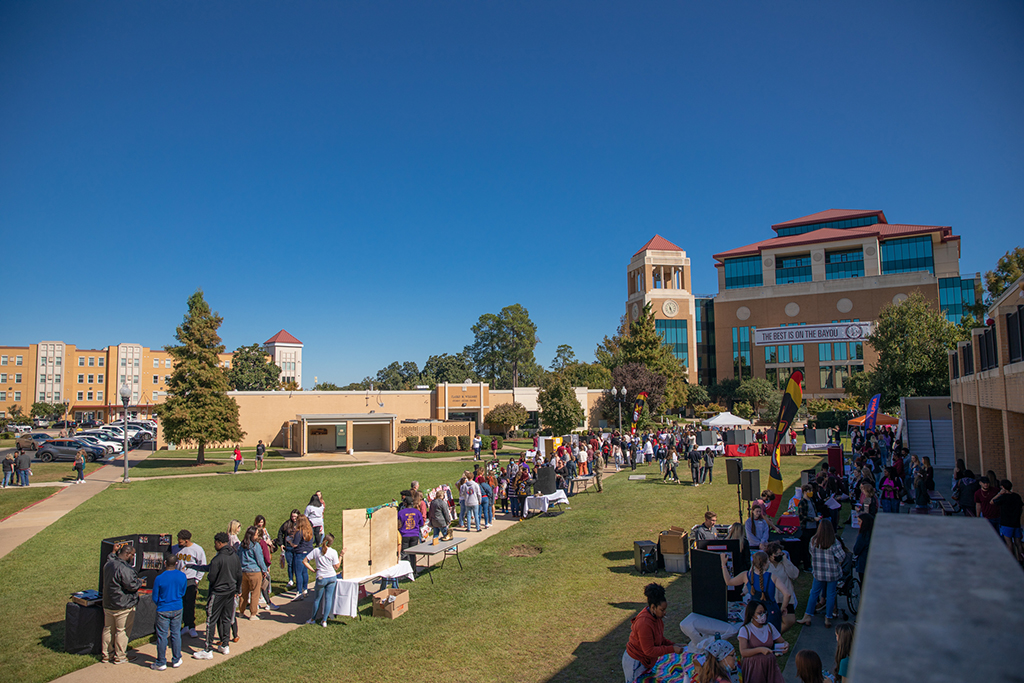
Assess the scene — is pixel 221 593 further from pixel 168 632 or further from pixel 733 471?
pixel 733 471

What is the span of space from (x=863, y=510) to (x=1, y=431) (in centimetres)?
7015

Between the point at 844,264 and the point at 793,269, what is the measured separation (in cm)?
538

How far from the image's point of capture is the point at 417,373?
482ft

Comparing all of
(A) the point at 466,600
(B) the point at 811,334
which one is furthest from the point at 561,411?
(B) the point at 811,334

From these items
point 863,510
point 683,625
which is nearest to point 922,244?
point 863,510

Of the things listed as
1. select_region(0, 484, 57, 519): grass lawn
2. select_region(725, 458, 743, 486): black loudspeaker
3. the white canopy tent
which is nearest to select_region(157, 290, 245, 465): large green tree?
select_region(0, 484, 57, 519): grass lawn

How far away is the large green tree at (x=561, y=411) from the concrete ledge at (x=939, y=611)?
Result: 3568 cm

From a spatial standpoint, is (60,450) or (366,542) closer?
(366,542)

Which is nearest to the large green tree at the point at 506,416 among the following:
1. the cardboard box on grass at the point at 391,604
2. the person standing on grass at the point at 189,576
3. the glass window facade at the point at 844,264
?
the cardboard box on grass at the point at 391,604

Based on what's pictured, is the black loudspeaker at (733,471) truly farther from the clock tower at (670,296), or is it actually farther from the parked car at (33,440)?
the clock tower at (670,296)

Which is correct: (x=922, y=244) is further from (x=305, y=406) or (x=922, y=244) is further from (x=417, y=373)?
(x=417, y=373)

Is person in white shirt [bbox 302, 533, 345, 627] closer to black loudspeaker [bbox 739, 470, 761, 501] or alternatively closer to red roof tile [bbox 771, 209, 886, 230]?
black loudspeaker [bbox 739, 470, 761, 501]

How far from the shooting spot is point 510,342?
3356 inches

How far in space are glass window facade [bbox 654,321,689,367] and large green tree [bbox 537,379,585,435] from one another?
40.3 metres
